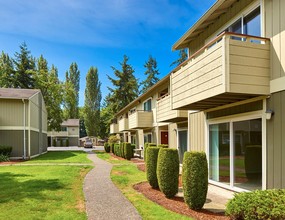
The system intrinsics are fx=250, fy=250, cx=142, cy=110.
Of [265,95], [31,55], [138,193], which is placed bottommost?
[138,193]

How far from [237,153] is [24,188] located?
7.79 m

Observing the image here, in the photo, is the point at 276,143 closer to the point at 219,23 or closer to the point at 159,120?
the point at 219,23

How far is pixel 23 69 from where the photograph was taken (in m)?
45.0

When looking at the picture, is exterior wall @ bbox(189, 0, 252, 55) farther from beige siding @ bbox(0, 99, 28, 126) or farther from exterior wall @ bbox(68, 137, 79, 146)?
exterior wall @ bbox(68, 137, 79, 146)

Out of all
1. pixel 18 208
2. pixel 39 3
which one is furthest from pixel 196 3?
pixel 18 208

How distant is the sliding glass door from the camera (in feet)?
24.1

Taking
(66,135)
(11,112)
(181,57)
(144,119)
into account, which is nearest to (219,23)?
(144,119)

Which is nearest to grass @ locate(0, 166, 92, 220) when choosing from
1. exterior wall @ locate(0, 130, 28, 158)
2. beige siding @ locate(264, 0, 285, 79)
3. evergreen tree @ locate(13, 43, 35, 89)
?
beige siding @ locate(264, 0, 285, 79)

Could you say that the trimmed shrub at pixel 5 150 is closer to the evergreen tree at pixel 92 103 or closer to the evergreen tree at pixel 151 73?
the evergreen tree at pixel 92 103

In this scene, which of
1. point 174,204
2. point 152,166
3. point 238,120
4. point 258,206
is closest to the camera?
point 258,206

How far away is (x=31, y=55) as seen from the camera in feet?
157

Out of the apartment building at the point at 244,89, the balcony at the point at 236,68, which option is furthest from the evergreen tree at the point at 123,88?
the balcony at the point at 236,68

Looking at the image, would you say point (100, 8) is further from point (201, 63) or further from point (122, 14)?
point (201, 63)

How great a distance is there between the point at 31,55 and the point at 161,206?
48.4m
